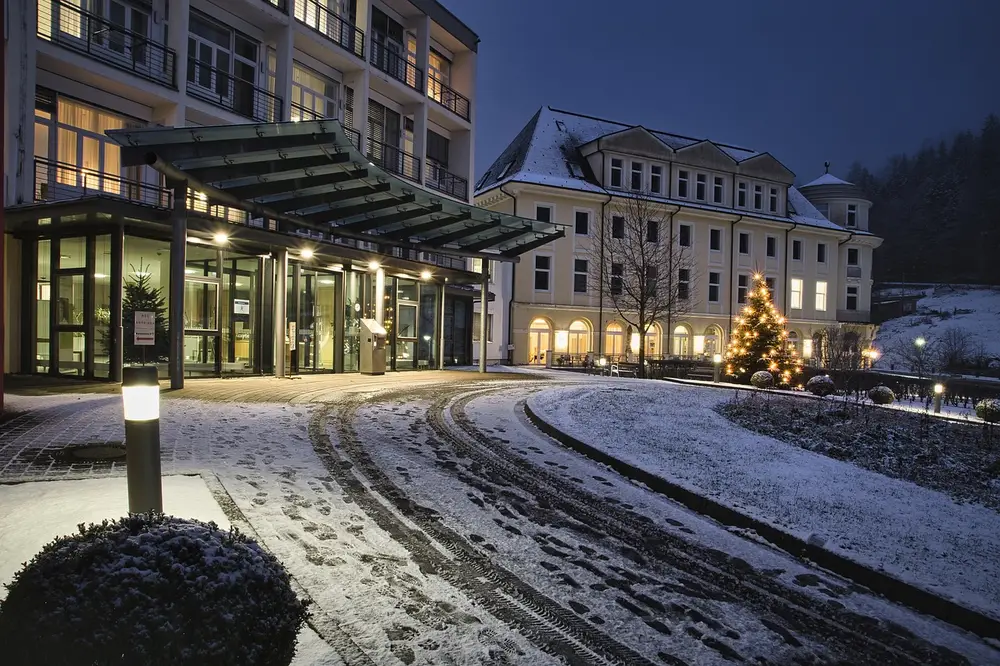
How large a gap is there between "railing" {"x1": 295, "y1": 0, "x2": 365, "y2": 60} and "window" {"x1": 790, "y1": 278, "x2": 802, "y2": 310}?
1482 inches

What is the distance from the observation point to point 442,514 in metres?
5.98

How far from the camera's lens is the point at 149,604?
2271 mm

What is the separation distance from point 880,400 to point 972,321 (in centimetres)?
6062

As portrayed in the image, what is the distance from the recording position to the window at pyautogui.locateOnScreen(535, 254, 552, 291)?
4009 cm

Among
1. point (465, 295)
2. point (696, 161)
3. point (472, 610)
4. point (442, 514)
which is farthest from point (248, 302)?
point (696, 161)

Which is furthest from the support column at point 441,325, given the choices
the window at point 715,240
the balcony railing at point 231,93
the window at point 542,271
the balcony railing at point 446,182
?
the window at point 715,240

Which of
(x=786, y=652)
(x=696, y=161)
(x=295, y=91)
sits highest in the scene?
(x=696, y=161)

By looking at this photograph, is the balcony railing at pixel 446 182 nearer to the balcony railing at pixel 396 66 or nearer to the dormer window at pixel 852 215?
the balcony railing at pixel 396 66

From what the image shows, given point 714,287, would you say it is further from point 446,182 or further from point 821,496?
point 821,496

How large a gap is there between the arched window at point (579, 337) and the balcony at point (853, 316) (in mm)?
23321

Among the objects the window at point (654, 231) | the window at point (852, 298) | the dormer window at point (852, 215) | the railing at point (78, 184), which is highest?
the dormer window at point (852, 215)

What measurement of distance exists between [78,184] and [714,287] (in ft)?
130

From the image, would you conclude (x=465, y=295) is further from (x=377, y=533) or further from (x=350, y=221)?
(x=377, y=533)

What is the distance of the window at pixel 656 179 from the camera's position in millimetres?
44009
